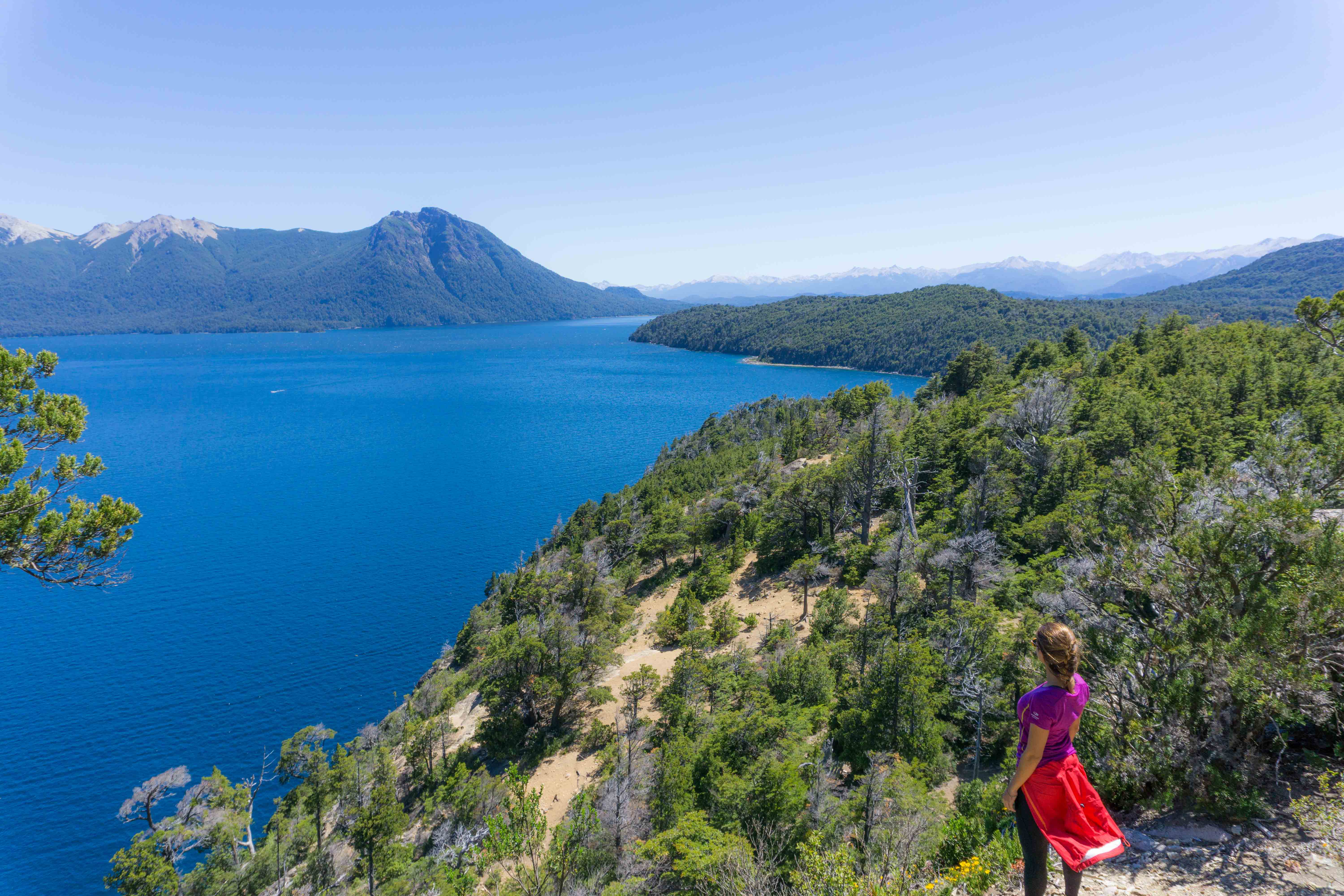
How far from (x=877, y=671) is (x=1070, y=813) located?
55.6ft

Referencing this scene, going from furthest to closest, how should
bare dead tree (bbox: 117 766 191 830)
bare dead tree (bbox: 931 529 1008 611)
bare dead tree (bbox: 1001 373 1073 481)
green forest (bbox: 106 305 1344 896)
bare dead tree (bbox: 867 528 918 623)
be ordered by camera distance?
bare dead tree (bbox: 1001 373 1073 481) → bare dead tree (bbox: 867 528 918 623) → bare dead tree (bbox: 931 529 1008 611) → bare dead tree (bbox: 117 766 191 830) → green forest (bbox: 106 305 1344 896)

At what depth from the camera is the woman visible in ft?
15.9

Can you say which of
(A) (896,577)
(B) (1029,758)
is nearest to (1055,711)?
(B) (1029,758)

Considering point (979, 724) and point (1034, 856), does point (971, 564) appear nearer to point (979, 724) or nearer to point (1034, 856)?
point (979, 724)

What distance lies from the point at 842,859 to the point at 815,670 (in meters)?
15.4

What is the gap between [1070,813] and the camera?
208 inches

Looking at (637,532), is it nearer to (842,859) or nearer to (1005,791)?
(842,859)

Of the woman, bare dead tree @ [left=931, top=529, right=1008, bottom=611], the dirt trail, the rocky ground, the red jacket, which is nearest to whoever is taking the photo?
the woman

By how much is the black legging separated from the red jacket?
9 centimetres

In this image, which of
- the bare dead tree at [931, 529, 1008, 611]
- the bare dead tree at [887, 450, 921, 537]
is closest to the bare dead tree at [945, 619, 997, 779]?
the bare dead tree at [931, 529, 1008, 611]

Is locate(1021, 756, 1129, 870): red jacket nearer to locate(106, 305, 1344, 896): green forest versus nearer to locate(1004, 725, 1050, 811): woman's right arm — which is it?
locate(1004, 725, 1050, 811): woman's right arm

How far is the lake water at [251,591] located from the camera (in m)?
32.3

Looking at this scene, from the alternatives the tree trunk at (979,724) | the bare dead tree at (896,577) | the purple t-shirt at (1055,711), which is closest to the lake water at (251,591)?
the bare dead tree at (896,577)

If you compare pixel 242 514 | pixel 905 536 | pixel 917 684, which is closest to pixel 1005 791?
pixel 917 684
